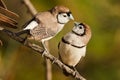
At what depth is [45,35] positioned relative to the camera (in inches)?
35.1

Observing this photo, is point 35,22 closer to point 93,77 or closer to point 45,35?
point 45,35

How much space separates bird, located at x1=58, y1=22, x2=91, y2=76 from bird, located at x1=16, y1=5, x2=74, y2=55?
14 centimetres

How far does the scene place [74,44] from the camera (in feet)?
4.03

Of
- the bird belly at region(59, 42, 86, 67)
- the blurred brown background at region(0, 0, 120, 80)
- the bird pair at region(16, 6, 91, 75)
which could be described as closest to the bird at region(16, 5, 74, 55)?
the bird pair at region(16, 6, 91, 75)

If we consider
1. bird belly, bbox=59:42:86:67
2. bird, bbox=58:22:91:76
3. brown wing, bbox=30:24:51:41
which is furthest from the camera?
bird belly, bbox=59:42:86:67

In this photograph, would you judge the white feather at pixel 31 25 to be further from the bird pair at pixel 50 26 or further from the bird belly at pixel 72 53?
the bird belly at pixel 72 53

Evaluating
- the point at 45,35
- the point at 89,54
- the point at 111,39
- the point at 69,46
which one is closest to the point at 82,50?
the point at 69,46

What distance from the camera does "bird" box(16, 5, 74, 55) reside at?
86cm

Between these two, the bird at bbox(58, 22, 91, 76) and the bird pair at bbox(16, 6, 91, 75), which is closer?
the bird pair at bbox(16, 6, 91, 75)

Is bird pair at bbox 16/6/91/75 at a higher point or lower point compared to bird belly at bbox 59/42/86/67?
higher

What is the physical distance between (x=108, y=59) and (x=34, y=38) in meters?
0.72

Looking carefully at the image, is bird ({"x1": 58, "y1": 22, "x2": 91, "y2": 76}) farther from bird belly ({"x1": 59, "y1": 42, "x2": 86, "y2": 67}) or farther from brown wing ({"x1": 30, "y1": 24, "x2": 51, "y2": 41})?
brown wing ({"x1": 30, "y1": 24, "x2": 51, "y2": 41})

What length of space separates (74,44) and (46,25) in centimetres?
33

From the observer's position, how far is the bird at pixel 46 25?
0.86 metres
